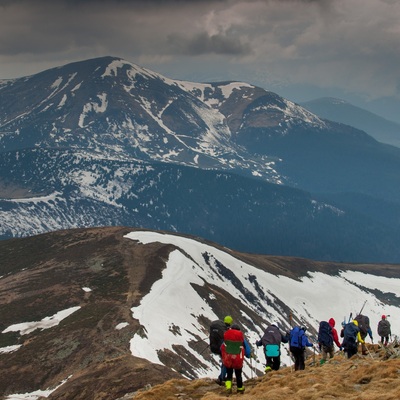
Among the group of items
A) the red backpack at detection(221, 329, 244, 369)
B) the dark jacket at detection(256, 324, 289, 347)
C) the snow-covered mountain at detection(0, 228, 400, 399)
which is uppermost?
the red backpack at detection(221, 329, 244, 369)

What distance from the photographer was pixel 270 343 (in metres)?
34.9

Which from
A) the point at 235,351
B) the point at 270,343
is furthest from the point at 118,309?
the point at 235,351

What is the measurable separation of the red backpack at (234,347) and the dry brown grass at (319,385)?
5.96 ft

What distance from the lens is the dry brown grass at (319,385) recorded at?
2741 centimetres

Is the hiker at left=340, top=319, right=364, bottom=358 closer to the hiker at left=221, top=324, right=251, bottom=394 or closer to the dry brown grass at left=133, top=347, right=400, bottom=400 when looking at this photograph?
the dry brown grass at left=133, top=347, right=400, bottom=400

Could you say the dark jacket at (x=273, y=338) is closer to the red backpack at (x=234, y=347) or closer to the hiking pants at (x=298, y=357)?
the hiking pants at (x=298, y=357)

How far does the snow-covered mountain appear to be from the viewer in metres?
81.8

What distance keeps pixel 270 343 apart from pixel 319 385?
601 centimetres

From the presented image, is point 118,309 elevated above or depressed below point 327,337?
below

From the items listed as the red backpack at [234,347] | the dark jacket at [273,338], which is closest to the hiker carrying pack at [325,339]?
the dark jacket at [273,338]

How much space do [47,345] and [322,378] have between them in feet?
238

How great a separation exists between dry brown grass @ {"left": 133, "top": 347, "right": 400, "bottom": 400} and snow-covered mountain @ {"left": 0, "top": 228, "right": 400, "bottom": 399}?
609 cm

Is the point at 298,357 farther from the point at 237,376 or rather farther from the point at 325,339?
the point at 237,376

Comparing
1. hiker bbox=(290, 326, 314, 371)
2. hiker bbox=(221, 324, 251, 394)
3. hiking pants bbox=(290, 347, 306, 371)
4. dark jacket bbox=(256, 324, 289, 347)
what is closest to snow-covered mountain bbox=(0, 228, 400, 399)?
hiking pants bbox=(290, 347, 306, 371)
